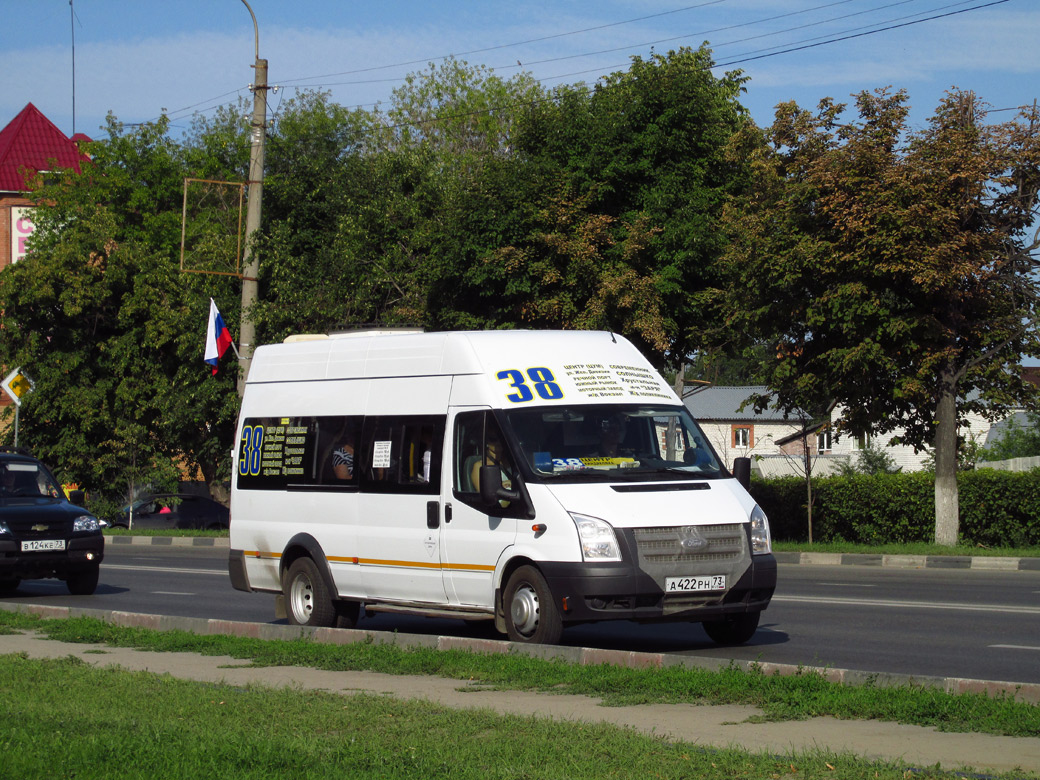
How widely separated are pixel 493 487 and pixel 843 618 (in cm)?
452

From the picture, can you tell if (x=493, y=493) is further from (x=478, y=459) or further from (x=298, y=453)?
(x=298, y=453)

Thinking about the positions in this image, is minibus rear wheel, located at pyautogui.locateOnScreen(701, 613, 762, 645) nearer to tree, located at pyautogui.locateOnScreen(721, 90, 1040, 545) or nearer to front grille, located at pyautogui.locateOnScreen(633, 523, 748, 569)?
front grille, located at pyautogui.locateOnScreen(633, 523, 748, 569)

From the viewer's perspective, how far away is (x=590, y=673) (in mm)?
8461

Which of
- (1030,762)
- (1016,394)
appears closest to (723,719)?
(1030,762)

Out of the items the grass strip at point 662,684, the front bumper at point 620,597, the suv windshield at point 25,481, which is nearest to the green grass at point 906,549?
the suv windshield at point 25,481

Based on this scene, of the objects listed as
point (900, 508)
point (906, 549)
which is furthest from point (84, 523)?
point (900, 508)

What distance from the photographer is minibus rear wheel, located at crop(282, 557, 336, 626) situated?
12180 millimetres

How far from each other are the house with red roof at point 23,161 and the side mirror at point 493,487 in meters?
49.5

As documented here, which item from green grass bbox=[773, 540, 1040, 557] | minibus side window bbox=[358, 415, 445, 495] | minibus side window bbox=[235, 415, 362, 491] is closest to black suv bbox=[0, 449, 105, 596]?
minibus side window bbox=[235, 415, 362, 491]

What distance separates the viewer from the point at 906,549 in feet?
73.2

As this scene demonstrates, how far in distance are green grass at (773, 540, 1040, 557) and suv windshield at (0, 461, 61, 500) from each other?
12.2 m

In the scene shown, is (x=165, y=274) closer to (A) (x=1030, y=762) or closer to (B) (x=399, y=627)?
(B) (x=399, y=627)

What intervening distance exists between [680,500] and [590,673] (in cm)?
206

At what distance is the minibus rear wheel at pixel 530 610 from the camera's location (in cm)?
988
